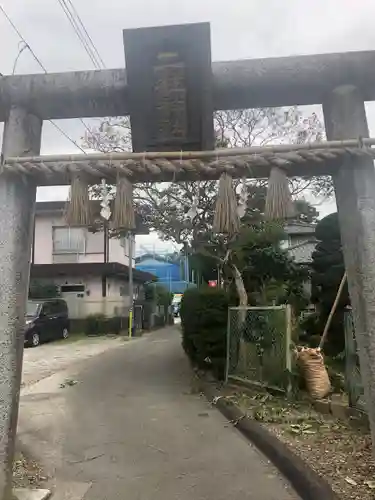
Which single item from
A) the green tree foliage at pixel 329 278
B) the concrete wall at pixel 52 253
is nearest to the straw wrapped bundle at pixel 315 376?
the green tree foliage at pixel 329 278

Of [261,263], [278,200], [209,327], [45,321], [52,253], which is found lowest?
[209,327]

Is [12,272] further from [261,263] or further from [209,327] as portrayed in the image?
[261,263]

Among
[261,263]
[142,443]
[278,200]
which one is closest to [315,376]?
[142,443]

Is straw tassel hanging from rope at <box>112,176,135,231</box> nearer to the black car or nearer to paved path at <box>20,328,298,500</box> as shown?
paved path at <box>20,328,298,500</box>

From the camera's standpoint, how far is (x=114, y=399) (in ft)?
29.4

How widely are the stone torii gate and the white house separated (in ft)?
63.6

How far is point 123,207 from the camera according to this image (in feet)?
10.7

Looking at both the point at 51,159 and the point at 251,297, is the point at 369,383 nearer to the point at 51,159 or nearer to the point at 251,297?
the point at 51,159

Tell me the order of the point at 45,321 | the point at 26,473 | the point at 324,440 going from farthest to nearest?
the point at 45,321 < the point at 324,440 < the point at 26,473

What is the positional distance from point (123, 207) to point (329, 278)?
8147 mm

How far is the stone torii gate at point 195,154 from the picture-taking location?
330 centimetres

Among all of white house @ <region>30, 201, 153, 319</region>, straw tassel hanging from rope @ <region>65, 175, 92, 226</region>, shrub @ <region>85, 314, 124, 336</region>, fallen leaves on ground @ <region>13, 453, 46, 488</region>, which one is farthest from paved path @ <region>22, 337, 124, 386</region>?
straw tassel hanging from rope @ <region>65, 175, 92, 226</region>

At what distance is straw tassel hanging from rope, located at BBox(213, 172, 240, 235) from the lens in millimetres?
3213

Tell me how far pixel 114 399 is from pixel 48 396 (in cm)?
135
